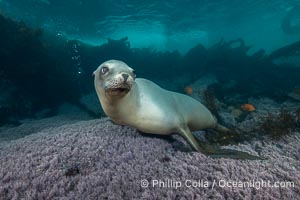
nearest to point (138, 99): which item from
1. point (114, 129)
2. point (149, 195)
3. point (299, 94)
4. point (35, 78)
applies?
point (114, 129)

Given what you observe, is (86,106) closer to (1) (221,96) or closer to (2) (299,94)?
(1) (221,96)

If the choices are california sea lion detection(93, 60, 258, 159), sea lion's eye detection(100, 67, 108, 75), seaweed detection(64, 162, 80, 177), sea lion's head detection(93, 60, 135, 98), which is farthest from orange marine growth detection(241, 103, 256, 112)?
seaweed detection(64, 162, 80, 177)

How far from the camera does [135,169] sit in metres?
2.96

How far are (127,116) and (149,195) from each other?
4.99 feet

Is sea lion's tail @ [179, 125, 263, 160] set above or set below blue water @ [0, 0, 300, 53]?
below

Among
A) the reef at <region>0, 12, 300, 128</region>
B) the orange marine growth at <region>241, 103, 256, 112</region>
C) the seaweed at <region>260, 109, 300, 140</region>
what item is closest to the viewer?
the seaweed at <region>260, 109, 300, 140</region>

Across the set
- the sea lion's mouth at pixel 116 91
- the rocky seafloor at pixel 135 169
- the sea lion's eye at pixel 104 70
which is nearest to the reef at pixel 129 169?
the rocky seafloor at pixel 135 169

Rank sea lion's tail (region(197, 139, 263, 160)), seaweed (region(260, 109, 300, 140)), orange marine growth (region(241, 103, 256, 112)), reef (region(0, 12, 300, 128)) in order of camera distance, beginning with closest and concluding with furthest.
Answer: sea lion's tail (region(197, 139, 263, 160))
seaweed (region(260, 109, 300, 140))
orange marine growth (region(241, 103, 256, 112))
reef (region(0, 12, 300, 128))

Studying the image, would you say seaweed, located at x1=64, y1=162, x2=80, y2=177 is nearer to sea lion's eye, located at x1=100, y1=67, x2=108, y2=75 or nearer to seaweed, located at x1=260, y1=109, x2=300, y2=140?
sea lion's eye, located at x1=100, y1=67, x2=108, y2=75

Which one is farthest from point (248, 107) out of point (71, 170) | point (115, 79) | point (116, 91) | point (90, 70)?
point (90, 70)

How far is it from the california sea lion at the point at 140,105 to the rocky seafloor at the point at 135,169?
270 millimetres

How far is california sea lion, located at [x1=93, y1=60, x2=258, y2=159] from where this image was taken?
313cm

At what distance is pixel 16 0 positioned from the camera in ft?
63.6

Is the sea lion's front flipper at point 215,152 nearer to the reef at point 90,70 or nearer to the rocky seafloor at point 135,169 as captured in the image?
the rocky seafloor at point 135,169
